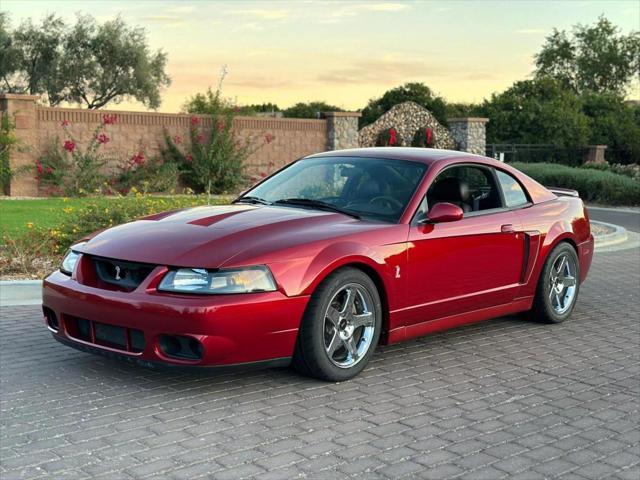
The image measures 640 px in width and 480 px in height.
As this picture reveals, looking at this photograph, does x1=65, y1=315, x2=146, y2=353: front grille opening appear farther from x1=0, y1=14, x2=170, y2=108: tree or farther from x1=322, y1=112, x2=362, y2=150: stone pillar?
x1=0, y1=14, x2=170, y2=108: tree

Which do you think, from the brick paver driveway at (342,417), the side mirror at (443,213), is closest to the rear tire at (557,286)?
the brick paver driveway at (342,417)

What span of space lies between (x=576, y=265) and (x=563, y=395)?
8.93 ft

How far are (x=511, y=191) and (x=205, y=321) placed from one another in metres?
3.55

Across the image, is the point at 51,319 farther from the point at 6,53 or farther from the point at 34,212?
the point at 6,53

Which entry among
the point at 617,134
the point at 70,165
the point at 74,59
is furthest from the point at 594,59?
the point at 70,165

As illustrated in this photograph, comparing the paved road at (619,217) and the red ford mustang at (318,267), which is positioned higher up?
the red ford mustang at (318,267)

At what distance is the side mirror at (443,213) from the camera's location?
6.32m

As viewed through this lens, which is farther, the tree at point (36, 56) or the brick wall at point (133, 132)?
the tree at point (36, 56)

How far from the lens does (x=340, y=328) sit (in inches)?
228

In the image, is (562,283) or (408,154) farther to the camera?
(562,283)

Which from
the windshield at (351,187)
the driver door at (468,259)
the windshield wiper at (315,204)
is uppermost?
the windshield at (351,187)

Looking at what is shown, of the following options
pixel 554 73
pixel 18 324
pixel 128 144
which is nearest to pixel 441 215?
pixel 18 324

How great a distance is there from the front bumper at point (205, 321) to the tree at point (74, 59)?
1859 inches

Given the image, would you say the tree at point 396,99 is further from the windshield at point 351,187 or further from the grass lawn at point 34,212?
the windshield at point 351,187
